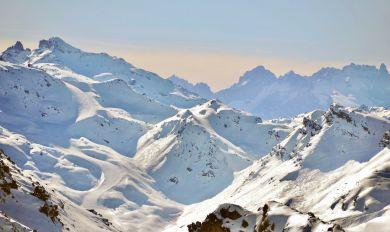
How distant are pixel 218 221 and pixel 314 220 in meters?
15.2

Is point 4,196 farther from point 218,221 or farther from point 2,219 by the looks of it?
point 218,221

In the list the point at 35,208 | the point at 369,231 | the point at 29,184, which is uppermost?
the point at 29,184

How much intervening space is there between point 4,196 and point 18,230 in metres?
22.7

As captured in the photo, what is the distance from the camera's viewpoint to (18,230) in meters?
85.2

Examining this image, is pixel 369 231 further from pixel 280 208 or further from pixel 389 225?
pixel 280 208

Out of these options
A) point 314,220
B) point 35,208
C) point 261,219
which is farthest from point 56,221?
point 314,220

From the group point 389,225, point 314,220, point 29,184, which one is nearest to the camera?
point 314,220

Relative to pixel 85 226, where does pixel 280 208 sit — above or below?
below

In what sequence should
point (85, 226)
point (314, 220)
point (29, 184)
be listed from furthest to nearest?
point (85, 226), point (29, 184), point (314, 220)

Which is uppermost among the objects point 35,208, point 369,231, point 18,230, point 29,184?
point 29,184

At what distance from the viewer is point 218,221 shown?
96438mm

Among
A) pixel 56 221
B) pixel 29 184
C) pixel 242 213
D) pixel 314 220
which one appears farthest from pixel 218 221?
pixel 29 184

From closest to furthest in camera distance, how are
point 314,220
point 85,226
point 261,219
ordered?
point 314,220 → point 261,219 → point 85,226

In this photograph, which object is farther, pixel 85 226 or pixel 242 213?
pixel 85 226
